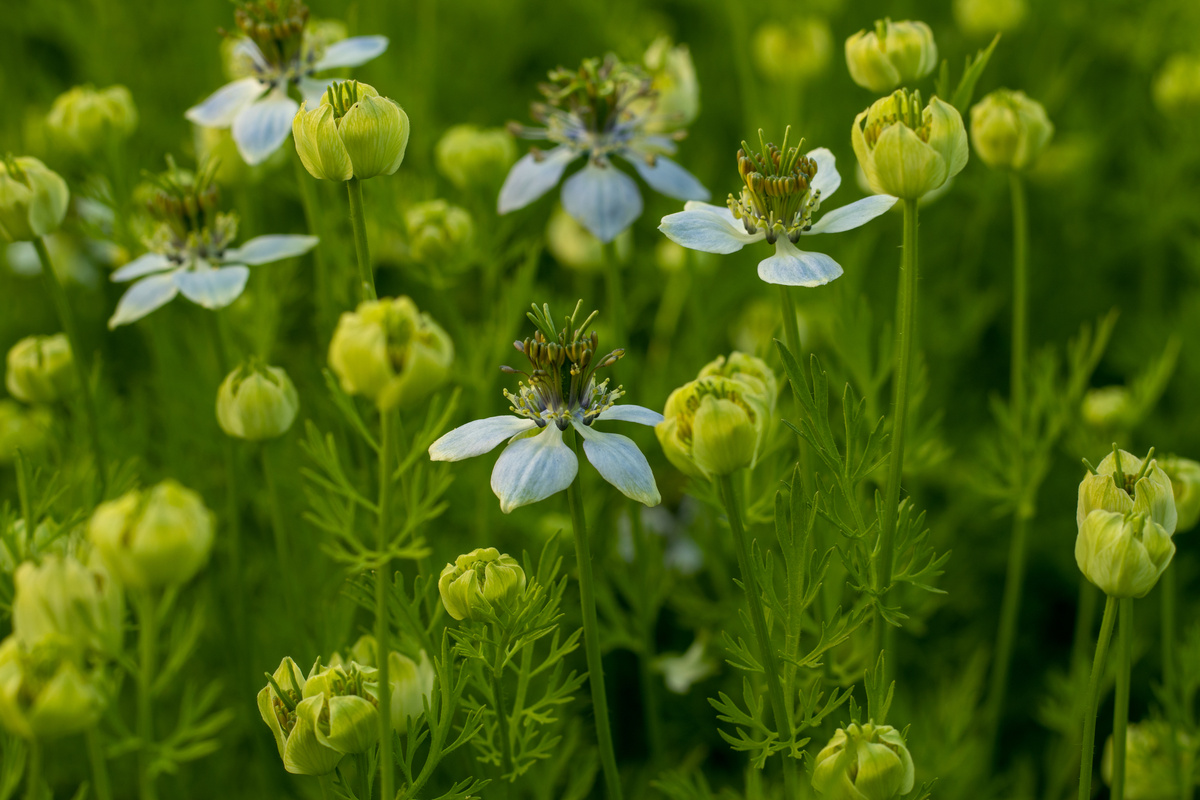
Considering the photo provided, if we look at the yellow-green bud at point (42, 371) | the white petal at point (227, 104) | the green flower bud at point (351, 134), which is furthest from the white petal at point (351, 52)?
the yellow-green bud at point (42, 371)

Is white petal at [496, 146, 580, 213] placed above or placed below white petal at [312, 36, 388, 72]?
below

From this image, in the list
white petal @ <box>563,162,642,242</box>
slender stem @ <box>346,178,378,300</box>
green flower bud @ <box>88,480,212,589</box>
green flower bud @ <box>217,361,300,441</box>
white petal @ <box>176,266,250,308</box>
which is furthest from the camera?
white petal @ <box>563,162,642,242</box>

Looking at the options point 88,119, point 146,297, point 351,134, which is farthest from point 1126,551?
point 88,119

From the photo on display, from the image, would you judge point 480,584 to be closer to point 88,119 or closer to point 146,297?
point 146,297

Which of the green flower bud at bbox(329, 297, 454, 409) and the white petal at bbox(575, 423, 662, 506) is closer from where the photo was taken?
the green flower bud at bbox(329, 297, 454, 409)

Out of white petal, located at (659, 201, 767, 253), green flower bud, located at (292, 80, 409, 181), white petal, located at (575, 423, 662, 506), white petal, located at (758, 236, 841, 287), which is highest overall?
green flower bud, located at (292, 80, 409, 181)

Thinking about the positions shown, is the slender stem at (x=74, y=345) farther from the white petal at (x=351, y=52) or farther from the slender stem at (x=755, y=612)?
the slender stem at (x=755, y=612)

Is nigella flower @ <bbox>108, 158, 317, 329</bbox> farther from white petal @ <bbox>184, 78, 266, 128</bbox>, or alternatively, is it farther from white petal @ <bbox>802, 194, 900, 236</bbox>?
white petal @ <bbox>802, 194, 900, 236</bbox>

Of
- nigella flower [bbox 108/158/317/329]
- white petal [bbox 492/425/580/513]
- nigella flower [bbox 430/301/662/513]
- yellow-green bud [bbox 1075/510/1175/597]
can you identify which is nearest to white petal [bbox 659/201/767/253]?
nigella flower [bbox 430/301/662/513]
